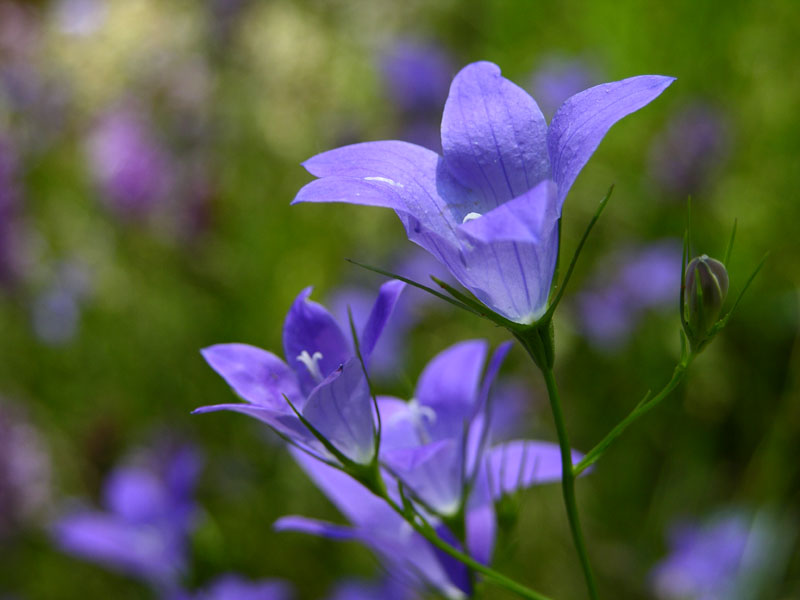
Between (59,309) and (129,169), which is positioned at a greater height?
(129,169)

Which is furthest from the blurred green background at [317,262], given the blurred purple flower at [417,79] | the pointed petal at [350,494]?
the pointed petal at [350,494]

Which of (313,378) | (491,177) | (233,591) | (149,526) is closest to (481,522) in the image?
(313,378)

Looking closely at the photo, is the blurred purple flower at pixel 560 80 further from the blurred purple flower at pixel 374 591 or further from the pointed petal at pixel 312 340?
the pointed petal at pixel 312 340

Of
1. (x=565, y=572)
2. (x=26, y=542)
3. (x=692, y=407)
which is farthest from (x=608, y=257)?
(x=26, y=542)

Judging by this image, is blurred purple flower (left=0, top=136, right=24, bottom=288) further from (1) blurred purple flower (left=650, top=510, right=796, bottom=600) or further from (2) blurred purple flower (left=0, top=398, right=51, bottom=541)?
(1) blurred purple flower (left=650, top=510, right=796, bottom=600)

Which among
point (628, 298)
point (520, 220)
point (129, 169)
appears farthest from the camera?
point (129, 169)

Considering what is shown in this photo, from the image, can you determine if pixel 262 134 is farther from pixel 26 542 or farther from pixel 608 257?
pixel 26 542

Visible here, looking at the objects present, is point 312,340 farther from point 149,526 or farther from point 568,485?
point 149,526
